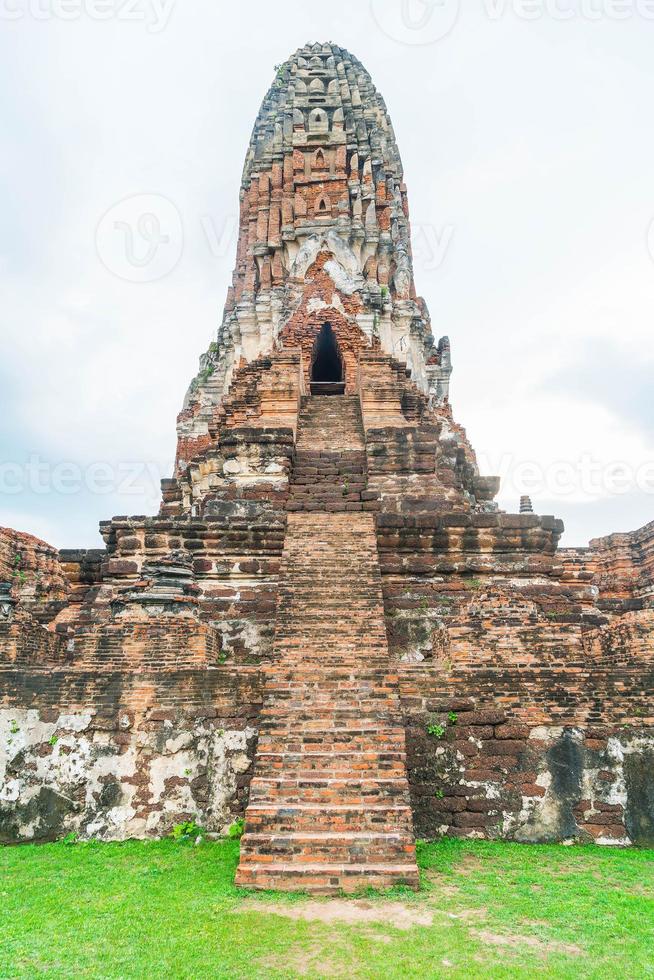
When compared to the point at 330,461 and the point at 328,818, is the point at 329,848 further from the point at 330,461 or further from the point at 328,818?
the point at 330,461

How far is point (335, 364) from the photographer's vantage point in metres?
21.5

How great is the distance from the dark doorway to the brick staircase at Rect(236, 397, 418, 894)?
1111 cm

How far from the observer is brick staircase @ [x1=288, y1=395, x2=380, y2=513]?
10.9 meters

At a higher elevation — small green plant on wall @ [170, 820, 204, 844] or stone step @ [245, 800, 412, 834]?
stone step @ [245, 800, 412, 834]

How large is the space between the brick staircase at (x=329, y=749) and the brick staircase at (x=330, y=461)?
2.16m

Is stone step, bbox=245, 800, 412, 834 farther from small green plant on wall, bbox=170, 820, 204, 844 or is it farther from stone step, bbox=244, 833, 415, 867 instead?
small green plant on wall, bbox=170, 820, 204, 844

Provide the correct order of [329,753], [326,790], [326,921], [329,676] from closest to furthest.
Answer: [326,921] < [326,790] < [329,753] < [329,676]

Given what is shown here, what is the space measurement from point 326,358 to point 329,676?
15107 mm

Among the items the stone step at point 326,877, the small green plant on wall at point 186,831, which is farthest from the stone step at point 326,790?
the small green plant on wall at point 186,831

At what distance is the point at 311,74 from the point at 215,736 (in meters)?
25.3

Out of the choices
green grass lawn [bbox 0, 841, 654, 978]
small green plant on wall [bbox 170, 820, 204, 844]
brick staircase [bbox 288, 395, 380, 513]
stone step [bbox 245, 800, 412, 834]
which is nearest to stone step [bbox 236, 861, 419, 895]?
green grass lawn [bbox 0, 841, 654, 978]

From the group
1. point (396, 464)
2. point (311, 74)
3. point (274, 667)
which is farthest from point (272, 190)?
point (274, 667)

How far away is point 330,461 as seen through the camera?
12453 mm

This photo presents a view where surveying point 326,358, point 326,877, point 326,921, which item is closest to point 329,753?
point 326,877
